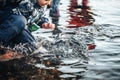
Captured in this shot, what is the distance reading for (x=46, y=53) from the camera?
16.6 ft

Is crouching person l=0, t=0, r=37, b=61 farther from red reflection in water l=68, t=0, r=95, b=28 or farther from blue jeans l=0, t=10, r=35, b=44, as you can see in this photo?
red reflection in water l=68, t=0, r=95, b=28

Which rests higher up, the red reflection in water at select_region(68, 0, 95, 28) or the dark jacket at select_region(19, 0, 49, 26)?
the dark jacket at select_region(19, 0, 49, 26)

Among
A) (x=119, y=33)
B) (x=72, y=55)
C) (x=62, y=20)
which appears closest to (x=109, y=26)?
(x=119, y=33)

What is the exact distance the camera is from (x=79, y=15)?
880 centimetres

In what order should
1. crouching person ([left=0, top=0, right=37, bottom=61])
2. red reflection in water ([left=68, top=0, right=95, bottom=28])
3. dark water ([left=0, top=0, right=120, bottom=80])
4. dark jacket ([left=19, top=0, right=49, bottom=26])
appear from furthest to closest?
1. red reflection in water ([left=68, top=0, right=95, bottom=28])
2. dark jacket ([left=19, top=0, right=49, bottom=26])
3. crouching person ([left=0, top=0, right=37, bottom=61])
4. dark water ([left=0, top=0, right=120, bottom=80])

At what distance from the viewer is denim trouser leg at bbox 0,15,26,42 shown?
4.86 m

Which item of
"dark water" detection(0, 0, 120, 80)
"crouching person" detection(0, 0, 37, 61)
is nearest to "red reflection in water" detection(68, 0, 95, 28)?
"dark water" detection(0, 0, 120, 80)

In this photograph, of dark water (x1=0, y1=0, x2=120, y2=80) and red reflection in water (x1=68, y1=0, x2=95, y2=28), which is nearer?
dark water (x1=0, y1=0, x2=120, y2=80)

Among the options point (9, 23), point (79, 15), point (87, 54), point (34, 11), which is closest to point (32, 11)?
point (34, 11)

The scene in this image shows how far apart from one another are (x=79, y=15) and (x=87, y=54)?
3950mm

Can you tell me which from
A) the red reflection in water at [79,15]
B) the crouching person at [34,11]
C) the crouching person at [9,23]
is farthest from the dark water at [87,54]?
the crouching person at [9,23]

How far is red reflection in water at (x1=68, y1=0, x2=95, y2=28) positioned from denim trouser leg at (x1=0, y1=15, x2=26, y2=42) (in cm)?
255

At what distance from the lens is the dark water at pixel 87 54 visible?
13.2 ft

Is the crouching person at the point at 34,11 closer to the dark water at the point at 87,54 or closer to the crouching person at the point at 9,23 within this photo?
the crouching person at the point at 9,23
